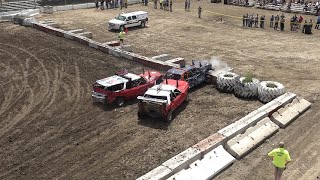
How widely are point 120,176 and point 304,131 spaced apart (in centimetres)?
887

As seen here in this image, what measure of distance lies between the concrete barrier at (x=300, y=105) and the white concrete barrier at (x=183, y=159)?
7238mm

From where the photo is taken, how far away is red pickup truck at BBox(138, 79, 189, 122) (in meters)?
16.8

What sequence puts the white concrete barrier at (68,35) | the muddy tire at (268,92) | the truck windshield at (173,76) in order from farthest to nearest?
the white concrete barrier at (68,35) → the truck windshield at (173,76) → the muddy tire at (268,92)

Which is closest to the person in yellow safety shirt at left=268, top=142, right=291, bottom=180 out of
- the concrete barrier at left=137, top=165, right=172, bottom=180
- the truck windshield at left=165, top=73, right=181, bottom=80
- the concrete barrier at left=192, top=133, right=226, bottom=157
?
the concrete barrier at left=192, top=133, right=226, bottom=157

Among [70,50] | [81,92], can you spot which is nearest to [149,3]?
[70,50]

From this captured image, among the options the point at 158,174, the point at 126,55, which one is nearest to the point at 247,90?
the point at 158,174

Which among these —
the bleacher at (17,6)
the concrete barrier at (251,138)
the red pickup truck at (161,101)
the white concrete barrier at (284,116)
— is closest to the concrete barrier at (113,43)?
the red pickup truck at (161,101)

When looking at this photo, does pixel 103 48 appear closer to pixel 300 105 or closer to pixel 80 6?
pixel 300 105

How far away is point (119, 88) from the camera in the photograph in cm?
1894

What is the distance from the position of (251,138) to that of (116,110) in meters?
7.18

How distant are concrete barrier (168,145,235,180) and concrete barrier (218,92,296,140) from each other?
3.30 ft

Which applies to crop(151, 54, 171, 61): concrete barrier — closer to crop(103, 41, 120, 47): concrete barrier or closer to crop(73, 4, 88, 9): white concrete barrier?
crop(103, 41, 120, 47): concrete barrier

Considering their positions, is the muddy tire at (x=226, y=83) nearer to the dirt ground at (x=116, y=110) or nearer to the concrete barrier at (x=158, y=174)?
the dirt ground at (x=116, y=110)

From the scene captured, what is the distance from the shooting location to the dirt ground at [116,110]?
13.9 m
